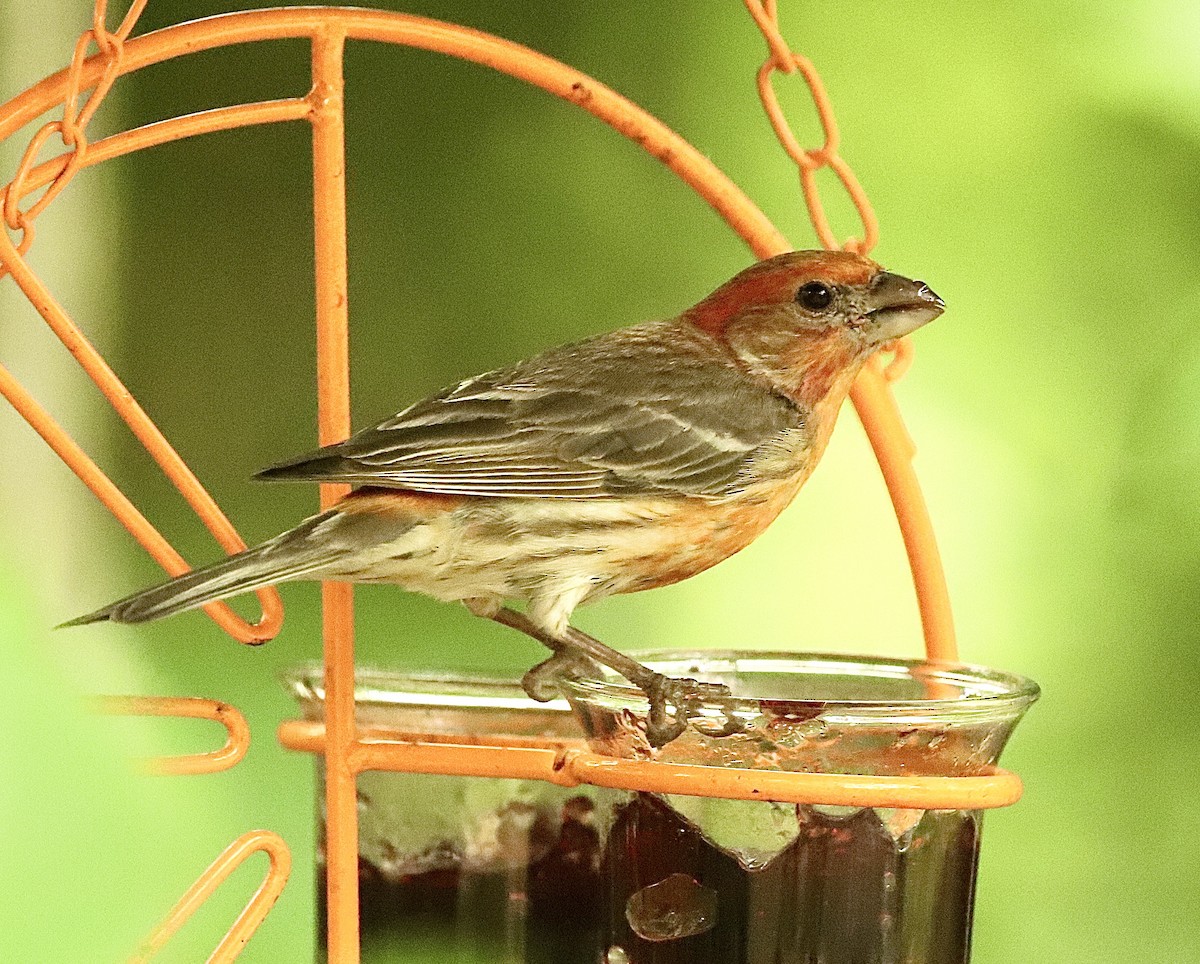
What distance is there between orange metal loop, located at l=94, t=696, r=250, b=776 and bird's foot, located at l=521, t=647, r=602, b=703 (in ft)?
0.73

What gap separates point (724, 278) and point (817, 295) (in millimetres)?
1173

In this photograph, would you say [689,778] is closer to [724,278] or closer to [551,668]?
[551,668]

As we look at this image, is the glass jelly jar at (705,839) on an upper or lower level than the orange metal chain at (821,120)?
lower

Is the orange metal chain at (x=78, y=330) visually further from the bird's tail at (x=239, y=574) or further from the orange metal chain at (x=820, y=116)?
the orange metal chain at (x=820, y=116)

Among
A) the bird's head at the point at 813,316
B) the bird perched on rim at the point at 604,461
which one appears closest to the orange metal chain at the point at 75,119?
the bird perched on rim at the point at 604,461

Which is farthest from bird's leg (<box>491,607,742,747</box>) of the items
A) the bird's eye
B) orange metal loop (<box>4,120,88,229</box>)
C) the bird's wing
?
orange metal loop (<box>4,120,88,229</box>)

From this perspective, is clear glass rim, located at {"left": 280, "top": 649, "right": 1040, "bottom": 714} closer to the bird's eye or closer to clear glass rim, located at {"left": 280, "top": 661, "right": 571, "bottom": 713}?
clear glass rim, located at {"left": 280, "top": 661, "right": 571, "bottom": 713}

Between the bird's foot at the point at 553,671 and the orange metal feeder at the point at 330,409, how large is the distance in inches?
1.7

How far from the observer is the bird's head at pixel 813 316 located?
51.0 inches

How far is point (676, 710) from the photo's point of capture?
102cm

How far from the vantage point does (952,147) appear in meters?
2.41

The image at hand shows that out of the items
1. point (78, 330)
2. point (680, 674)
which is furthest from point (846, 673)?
point (78, 330)

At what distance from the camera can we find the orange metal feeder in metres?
0.99

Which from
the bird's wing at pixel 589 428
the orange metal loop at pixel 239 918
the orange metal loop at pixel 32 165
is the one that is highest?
the orange metal loop at pixel 32 165
